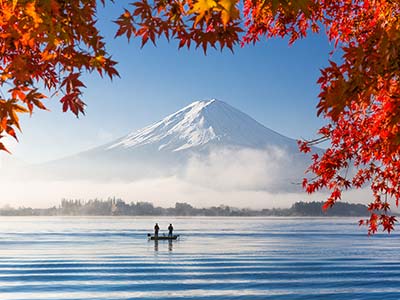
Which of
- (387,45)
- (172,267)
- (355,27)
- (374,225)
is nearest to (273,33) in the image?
(355,27)

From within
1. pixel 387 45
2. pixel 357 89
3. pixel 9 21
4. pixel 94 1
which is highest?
pixel 94 1

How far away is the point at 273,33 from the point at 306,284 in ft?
89.1

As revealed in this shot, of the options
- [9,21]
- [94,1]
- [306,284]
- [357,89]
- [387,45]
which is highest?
[94,1]

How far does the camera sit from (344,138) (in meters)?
10.0

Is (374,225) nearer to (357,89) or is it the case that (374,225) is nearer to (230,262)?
(357,89)

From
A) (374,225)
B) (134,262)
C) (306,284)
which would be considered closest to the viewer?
(374,225)

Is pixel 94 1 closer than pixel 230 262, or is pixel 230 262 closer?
pixel 94 1

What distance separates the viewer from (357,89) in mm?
4918

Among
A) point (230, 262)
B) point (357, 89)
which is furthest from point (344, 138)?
point (230, 262)

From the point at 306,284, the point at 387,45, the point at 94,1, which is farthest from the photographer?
the point at 306,284

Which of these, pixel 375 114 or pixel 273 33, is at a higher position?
pixel 273 33

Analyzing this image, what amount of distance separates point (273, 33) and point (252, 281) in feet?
88.2

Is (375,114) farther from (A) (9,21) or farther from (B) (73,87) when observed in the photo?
(A) (9,21)

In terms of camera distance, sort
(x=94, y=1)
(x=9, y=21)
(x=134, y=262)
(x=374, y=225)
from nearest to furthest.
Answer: (x=9, y=21) → (x=94, y=1) → (x=374, y=225) → (x=134, y=262)
